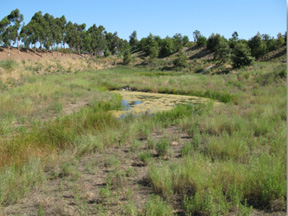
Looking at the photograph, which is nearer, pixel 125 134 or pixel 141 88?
pixel 125 134

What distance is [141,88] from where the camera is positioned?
23.3 meters

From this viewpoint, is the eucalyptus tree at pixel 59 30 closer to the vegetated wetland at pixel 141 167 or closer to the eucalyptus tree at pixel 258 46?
the eucalyptus tree at pixel 258 46

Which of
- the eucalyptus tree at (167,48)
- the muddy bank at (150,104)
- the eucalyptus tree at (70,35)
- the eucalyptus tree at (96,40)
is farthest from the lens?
the eucalyptus tree at (96,40)

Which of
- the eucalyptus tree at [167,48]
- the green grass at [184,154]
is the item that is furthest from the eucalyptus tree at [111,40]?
the green grass at [184,154]

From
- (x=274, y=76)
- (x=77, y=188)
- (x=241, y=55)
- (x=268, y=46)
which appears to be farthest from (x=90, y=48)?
(x=77, y=188)

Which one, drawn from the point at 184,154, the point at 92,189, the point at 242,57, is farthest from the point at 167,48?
the point at 92,189

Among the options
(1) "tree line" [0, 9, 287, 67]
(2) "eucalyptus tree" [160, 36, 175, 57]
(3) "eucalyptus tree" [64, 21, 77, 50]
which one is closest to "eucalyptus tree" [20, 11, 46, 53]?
(1) "tree line" [0, 9, 287, 67]

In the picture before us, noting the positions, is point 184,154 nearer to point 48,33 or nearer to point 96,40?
point 48,33

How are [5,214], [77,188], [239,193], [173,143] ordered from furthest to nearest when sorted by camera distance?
[173,143], [77,188], [239,193], [5,214]

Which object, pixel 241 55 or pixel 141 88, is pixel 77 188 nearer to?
pixel 141 88

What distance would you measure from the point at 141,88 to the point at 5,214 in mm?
20431

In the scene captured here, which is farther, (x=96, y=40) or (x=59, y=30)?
(x=96, y=40)

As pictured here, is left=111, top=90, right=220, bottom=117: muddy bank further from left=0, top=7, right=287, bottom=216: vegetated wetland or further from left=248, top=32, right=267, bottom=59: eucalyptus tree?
left=248, top=32, right=267, bottom=59: eucalyptus tree

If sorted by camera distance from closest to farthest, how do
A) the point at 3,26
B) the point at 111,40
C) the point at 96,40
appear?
the point at 3,26, the point at 96,40, the point at 111,40
